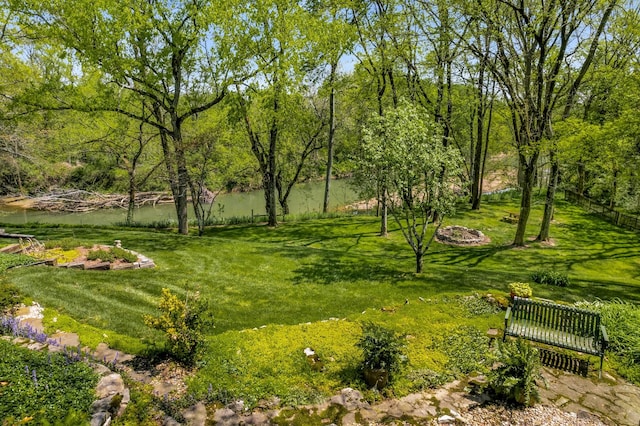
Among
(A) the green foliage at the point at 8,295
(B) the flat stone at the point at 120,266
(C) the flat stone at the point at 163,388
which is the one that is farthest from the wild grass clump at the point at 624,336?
(B) the flat stone at the point at 120,266

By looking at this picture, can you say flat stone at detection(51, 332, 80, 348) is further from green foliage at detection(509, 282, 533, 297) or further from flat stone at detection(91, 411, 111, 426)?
green foliage at detection(509, 282, 533, 297)

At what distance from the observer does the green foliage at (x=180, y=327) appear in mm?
5918

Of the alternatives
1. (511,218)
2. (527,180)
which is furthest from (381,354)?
(511,218)

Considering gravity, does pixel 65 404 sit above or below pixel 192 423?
above

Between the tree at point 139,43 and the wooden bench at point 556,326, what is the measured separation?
13.3 metres

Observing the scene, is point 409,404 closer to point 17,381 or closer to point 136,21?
point 17,381

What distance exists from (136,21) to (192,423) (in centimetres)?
1441

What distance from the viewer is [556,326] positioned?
7020 mm

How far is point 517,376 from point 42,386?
6523 millimetres

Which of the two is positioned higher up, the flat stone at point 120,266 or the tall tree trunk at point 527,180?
the tall tree trunk at point 527,180

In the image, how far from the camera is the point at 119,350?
6.25 meters

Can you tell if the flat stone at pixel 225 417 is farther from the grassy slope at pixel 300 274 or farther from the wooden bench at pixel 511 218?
the wooden bench at pixel 511 218

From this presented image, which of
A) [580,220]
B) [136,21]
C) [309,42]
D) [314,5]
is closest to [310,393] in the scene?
[136,21]

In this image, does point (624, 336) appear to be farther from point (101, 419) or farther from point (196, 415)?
point (101, 419)
